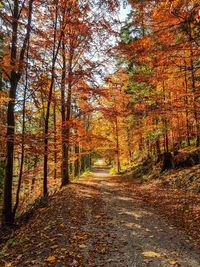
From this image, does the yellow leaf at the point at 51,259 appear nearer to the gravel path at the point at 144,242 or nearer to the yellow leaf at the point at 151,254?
the gravel path at the point at 144,242

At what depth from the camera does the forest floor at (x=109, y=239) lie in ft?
10.7

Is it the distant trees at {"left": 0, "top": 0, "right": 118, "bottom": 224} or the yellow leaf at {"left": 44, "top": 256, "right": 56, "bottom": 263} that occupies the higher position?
the distant trees at {"left": 0, "top": 0, "right": 118, "bottom": 224}

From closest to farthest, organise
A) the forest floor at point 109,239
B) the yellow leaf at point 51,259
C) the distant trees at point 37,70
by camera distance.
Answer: the yellow leaf at point 51,259 → the forest floor at point 109,239 → the distant trees at point 37,70

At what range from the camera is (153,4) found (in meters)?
6.04

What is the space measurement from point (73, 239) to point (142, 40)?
28.3 ft

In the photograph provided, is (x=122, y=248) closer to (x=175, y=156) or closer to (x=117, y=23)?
(x=175, y=156)

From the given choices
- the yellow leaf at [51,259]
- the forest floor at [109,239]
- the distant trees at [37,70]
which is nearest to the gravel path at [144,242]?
the forest floor at [109,239]

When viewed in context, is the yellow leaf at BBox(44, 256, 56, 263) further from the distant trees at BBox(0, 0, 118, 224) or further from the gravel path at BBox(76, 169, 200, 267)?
the distant trees at BBox(0, 0, 118, 224)

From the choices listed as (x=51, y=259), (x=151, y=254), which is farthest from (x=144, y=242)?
(x=51, y=259)

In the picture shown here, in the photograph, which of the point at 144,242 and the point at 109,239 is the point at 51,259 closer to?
the point at 109,239

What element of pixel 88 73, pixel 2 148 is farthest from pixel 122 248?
pixel 88 73

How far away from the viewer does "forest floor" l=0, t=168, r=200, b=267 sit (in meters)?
3.25

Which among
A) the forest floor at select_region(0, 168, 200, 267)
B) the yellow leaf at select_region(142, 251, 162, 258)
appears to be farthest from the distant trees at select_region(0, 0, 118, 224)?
the yellow leaf at select_region(142, 251, 162, 258)

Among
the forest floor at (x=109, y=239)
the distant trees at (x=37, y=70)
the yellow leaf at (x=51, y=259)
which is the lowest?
the forest floor at (x=109, y=239)
